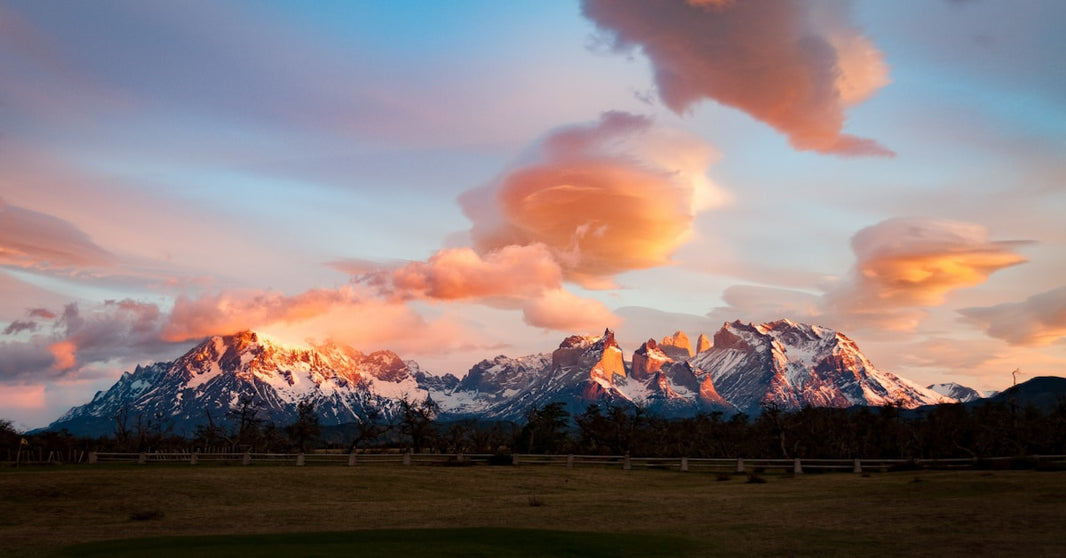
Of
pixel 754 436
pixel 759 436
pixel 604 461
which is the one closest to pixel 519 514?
pixel 604 461

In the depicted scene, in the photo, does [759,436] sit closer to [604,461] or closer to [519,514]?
[604,461]

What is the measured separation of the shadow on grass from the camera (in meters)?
23.6

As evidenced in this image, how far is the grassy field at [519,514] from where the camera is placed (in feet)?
A: 82.2

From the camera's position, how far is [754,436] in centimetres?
11362

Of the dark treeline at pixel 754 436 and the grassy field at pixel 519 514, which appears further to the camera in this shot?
the dark treeline at pixel 754 436

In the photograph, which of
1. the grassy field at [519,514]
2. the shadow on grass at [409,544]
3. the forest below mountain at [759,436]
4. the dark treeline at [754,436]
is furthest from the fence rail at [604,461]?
the shadow on grass at [409,544]

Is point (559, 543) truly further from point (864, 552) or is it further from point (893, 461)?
point (893, 461)

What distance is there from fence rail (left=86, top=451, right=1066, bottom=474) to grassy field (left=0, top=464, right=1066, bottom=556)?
861 cm

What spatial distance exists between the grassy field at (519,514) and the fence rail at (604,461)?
8.61 m

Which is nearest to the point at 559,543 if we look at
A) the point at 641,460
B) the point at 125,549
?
the point at 125,549

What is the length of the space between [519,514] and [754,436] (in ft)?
279

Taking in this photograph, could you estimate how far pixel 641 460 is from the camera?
70875mm

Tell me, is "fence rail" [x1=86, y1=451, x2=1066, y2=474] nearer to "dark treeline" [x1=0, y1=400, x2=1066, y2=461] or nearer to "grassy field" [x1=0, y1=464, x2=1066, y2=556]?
"grassy field" [x1=0, y1=464, x2=1066, y2=556]

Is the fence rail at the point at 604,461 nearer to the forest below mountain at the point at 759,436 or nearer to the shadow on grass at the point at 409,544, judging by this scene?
the forest below mountain at the point at 759,436
